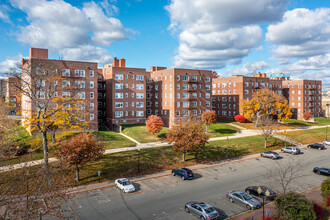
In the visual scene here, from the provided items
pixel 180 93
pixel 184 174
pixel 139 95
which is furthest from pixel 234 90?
pixel 184 174

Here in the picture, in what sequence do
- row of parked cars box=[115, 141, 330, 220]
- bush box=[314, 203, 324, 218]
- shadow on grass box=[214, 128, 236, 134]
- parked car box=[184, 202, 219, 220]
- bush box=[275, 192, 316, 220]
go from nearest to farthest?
bush box=[275, 192, 316, 220] < parked car box=[184, 202, 219, 220] < row of parked cars box=[115, 141, 330, 220] < bush box=[314, 203, 324, 218] < shadow on grass box=[214, 128, 236, 134]

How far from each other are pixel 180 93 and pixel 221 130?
14.4 metres

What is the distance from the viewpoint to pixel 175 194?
2655 cm

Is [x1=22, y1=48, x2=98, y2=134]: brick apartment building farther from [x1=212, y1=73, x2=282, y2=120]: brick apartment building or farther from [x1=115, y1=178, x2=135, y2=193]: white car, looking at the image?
[x1=212, y1=73, x2=282, y2=120]: brick apartment building

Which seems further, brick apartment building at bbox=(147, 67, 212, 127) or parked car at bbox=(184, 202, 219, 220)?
brick apartment building at bbox=(147, 67, 212, 127)

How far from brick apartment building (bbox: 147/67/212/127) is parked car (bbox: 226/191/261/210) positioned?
39.0m

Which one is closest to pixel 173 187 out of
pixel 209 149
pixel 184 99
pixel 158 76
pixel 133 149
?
pixel 133 149

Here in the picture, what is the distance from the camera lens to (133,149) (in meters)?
42.1

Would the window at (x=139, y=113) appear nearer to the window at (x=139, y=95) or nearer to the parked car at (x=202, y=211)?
the window at (x=139, y=95)

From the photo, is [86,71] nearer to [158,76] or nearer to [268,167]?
[158,76]

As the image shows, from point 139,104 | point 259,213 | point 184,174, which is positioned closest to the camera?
point 259,213

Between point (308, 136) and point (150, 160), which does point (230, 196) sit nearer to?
point (150, 160)

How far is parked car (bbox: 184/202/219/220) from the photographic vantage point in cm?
2033

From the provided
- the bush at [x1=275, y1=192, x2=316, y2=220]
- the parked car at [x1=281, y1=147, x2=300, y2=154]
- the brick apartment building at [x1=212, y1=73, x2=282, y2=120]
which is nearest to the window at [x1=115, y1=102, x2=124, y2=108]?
the brick apartment building at [x1=212, y1=73, x2=282, y2=120]
